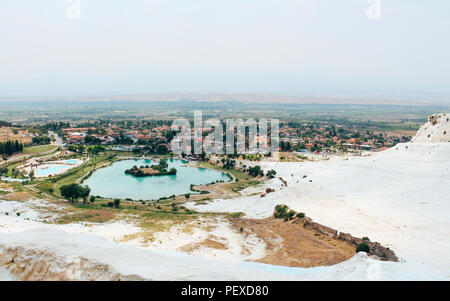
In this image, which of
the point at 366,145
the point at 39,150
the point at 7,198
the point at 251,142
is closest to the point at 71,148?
the point at 39,150

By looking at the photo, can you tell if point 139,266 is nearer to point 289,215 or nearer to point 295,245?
point 295,245

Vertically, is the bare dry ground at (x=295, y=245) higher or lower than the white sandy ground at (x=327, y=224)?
lower

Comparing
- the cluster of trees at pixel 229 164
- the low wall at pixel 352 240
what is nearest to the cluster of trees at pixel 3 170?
the cluster of trees at pixel 229 164

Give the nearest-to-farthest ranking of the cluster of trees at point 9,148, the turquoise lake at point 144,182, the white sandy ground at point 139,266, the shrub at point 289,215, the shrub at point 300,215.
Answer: the white sandy ground at point 139,266 < the shrub at point 300,215 < the shrub at point 289,215 < the turquoise lake at point 144,182 < the cluster of trees at point 9,148

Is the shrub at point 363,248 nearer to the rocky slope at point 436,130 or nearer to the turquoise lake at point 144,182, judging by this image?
the rocky slope at point 436,130

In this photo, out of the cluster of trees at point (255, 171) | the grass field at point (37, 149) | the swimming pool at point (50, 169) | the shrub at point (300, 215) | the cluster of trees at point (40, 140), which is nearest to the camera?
the shrub at point (300, 215)

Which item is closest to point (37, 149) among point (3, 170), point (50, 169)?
point (50, 169)

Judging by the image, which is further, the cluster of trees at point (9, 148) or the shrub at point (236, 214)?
the cluster of trees at point (9, 148)

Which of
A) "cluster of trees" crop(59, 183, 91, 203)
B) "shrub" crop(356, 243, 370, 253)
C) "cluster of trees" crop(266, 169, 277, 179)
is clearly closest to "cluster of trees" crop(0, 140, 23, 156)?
"cluster of trees" crop(59, 183, 91, 203)

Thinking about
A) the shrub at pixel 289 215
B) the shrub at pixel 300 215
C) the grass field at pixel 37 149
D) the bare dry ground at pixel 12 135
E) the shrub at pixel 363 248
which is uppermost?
the bare dry ground at pixel 12 135
